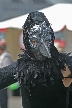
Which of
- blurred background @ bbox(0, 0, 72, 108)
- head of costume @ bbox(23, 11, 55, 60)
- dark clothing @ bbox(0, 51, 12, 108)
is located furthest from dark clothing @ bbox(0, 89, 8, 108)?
head of costume @ bbox(23, 11, 55, 60)

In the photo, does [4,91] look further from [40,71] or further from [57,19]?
[40,71]

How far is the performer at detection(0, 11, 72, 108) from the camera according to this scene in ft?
6.94

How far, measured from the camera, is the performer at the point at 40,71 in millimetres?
2115

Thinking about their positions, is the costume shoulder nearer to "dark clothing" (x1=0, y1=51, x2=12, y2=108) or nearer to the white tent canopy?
"dark clothing" (x1=0, y1=51, x2=12, y2=108)

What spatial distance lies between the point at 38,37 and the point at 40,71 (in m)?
0.21

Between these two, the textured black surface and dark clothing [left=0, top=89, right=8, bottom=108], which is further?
dark clothing [left=0, top=89, right=8, bottom=108]

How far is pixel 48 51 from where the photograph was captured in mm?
2053

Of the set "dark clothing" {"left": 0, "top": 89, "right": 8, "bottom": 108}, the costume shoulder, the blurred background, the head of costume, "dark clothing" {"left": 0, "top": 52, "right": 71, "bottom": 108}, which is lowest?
"dark clothing" {"left": 0, "top": 52, "right": 71, "bottom": 108}

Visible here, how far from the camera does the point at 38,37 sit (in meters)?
2.11

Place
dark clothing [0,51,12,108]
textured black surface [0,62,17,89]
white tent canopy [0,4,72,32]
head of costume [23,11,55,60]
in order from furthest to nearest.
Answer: white tent canopy [0,4,72,32], dark clothing [0,51,12,108], textured black surface [0,62,17,89], head of costume [23,11,55,60]

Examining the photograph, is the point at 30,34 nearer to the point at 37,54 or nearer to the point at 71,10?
the point at 37,54

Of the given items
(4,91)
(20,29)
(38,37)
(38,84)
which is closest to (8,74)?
(38,84)

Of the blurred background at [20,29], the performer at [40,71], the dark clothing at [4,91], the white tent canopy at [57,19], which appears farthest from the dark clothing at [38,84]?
the white tent canopy at [57,19]

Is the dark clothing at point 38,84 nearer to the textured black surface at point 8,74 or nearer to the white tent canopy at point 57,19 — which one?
the textured black surface at point 8,74
